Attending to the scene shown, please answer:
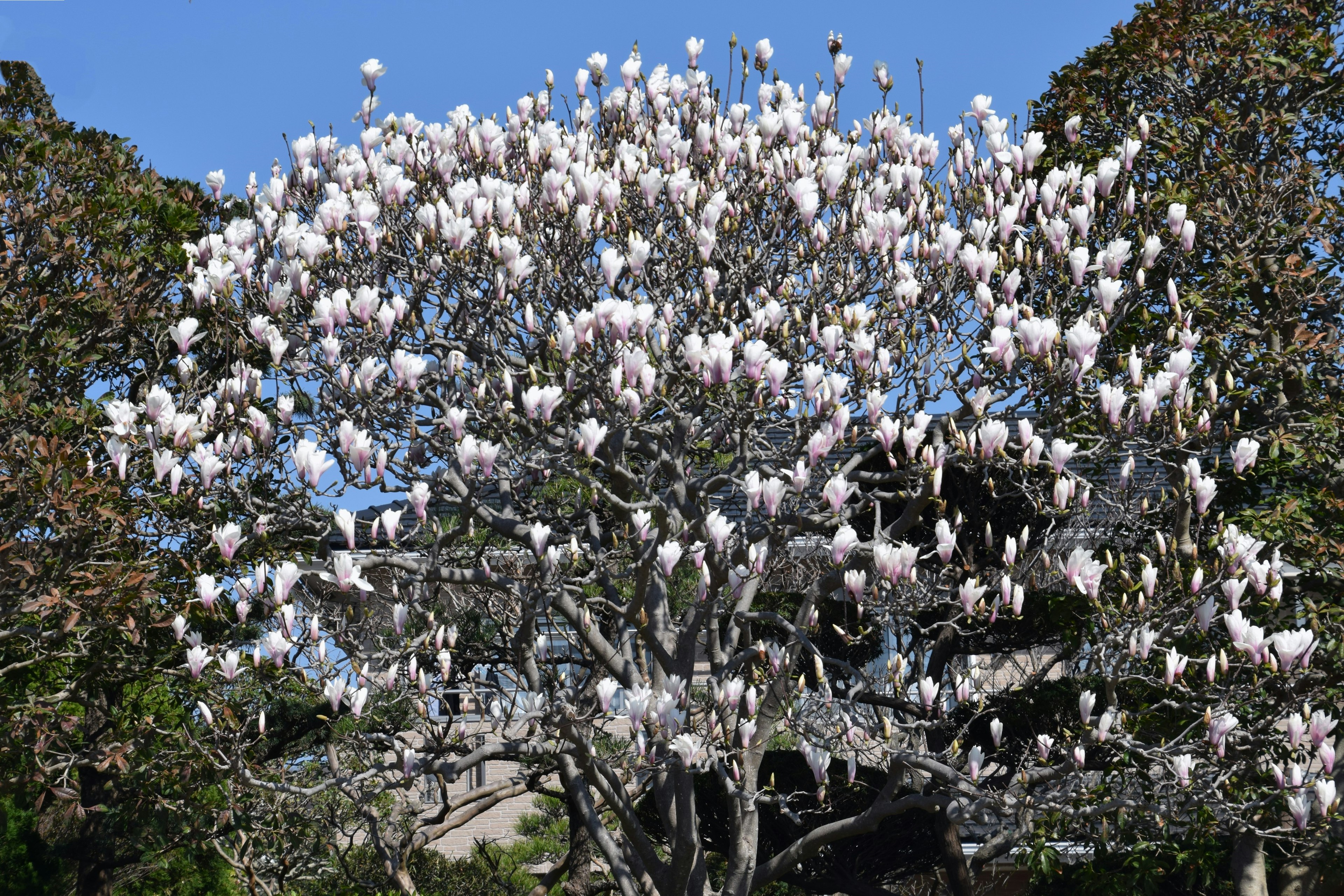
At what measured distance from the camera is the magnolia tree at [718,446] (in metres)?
6.64

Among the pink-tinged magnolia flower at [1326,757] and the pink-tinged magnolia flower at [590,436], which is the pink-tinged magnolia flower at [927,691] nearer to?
the pink-tinged magnolia flower at [1326,757]

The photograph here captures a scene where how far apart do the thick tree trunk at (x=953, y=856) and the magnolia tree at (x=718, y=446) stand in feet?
0.47

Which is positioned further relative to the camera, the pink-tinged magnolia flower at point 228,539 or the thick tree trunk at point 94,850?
the thick tree trunk at point 94,850

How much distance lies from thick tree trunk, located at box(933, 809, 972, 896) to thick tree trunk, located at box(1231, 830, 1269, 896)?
80.3 inches

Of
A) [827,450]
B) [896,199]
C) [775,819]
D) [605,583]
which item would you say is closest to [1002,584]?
[827,450]

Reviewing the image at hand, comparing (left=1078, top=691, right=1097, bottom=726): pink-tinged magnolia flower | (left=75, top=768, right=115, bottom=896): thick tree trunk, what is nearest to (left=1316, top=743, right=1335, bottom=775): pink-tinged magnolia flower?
(left=1078, top=691, right=1097, bottom=726): pink-tinged magnolia flower

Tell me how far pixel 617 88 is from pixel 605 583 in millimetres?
4170

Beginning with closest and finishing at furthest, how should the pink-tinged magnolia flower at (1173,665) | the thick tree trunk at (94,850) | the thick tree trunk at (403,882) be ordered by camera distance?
1. the pink-tinged magnolia flower at (1173,665)
2. the thick tree trunk at (403,882)
3. the thick tree trunk at (94,850)

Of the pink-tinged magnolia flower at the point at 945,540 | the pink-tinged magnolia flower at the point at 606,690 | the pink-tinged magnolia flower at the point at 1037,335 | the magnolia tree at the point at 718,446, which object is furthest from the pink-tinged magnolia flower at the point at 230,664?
the pink-tinged magnolia flower at the point at 1037,335

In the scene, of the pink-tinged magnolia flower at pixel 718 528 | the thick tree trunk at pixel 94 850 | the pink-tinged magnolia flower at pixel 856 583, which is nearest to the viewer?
the pink-tinged magnolia flower at pixel 856 583

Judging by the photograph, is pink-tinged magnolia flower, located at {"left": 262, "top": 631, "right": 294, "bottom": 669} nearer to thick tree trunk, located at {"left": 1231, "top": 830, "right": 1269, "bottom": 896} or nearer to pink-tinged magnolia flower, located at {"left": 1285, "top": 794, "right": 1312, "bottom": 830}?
pink-tinged magnolia flower, located at {"left": 1285, "top": 794, "right": 1312, "bottom": 830}

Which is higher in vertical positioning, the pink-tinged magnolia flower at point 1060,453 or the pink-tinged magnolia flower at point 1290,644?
the pink-tinged magnolia flower at point 1060,453

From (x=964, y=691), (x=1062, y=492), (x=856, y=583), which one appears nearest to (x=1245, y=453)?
(x=1062, y=492)

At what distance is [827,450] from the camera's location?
6.69 m
